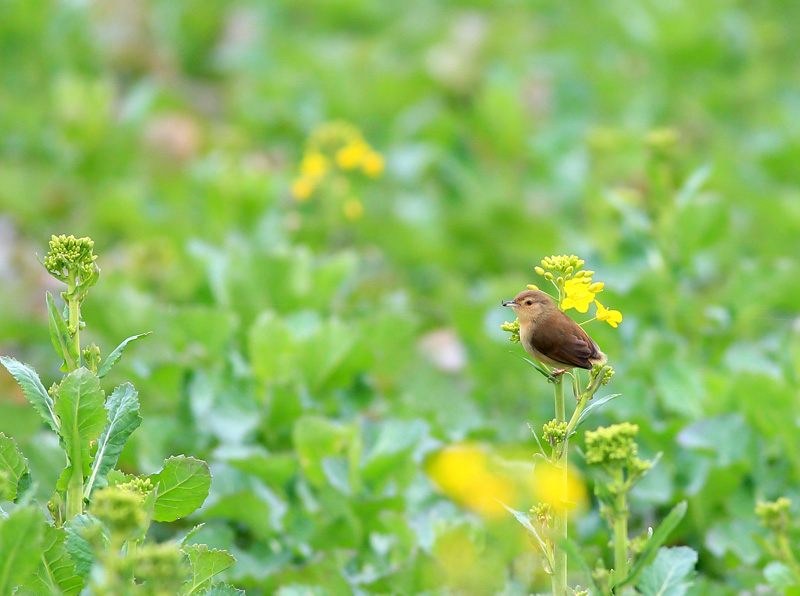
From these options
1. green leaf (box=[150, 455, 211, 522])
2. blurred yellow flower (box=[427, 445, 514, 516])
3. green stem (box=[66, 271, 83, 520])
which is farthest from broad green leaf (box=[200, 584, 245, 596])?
blurred yellow flower (box=[427, 445, 514, 516])

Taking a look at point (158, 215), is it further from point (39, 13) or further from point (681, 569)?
point (681, 569)

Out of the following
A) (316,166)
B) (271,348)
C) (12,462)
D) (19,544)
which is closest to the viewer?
(19,544)

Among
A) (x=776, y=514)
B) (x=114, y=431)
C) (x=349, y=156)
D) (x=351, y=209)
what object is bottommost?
(x=776, y=514)

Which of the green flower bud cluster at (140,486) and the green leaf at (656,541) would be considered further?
the green flower bud cluster at (140,486)

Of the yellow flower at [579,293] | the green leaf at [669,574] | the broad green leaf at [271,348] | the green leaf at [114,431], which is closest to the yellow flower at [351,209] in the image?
the broad green leaf at [271,348]

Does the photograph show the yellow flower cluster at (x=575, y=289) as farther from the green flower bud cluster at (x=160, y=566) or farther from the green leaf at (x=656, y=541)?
the green flower bud cluster at (x=160, y=566)

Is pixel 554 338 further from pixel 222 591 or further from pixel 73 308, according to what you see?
pixel 73 308

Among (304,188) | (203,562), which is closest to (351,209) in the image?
(304,188)
